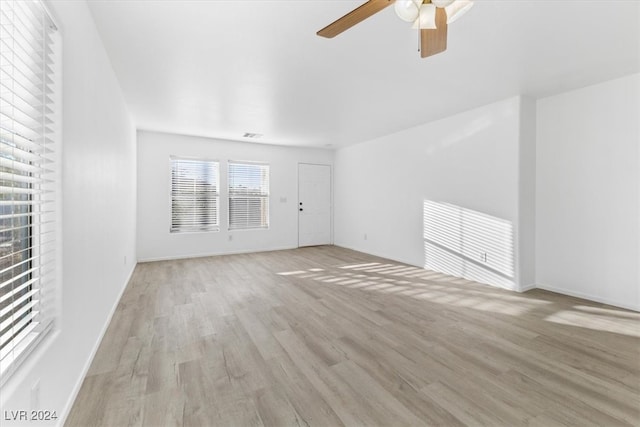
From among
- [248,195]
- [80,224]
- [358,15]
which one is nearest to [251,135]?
[248,195]

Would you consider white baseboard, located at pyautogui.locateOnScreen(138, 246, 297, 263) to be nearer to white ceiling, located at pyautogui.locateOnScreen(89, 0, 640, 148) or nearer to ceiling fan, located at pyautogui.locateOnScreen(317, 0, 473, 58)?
white ceiling, located at pyautogui.locateOnScreen(89, 0, 640, 148)

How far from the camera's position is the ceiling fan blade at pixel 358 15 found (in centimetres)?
146

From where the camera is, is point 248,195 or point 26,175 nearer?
point 26,175

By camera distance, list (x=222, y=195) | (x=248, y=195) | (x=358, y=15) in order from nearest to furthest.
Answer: (x=358, y=15)
(x=222, y=195)
(x=248, y=195)

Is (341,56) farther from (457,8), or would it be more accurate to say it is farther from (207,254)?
(207,254)

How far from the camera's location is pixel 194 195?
581 cm

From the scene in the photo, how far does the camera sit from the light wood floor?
5.06 feet

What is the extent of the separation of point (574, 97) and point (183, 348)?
16.4ft

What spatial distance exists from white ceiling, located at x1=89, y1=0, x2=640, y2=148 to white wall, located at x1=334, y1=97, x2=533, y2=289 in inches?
17.3

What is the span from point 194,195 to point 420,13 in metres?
Answer: 5.36

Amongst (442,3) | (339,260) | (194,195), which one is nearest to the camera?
(442,3)

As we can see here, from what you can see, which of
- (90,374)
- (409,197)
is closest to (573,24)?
(409,197)

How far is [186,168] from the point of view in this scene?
573 centimetres

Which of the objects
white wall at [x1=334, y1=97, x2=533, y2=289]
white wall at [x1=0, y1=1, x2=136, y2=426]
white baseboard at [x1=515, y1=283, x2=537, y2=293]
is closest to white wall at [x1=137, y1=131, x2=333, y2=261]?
white wall at [x1=334, y1=97, x2=533, y2=289]
